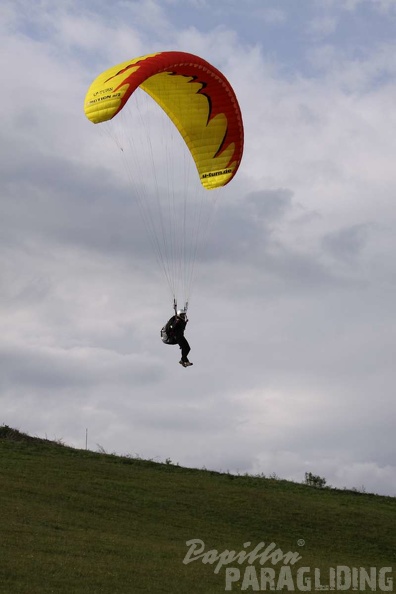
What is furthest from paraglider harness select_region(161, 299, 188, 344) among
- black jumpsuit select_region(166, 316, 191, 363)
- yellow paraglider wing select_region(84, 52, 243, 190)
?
yellow paraglider wing select_region(84, 52, 243, 190)

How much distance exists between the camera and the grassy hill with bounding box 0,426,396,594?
868 inches

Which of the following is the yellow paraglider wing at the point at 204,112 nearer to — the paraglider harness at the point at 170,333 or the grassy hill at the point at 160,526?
the paraglider harness at the point at 170,333

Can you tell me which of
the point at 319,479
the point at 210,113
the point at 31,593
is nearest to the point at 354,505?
the point at 319,479

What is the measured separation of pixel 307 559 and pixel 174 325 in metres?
6.79

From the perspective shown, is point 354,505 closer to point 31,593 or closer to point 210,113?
point 210,113

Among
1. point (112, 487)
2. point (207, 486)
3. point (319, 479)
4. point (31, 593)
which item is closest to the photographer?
point (31, 593)

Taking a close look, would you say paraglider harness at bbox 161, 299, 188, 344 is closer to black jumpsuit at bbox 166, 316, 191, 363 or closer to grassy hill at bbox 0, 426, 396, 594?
black jumpsuit at bbox 166, 316, 191, 363

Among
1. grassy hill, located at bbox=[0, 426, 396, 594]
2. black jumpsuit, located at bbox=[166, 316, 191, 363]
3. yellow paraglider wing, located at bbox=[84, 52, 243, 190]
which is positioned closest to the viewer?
grassy hill, located at bbox=[0, 426, 396, 594]

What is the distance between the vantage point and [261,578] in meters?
23.6

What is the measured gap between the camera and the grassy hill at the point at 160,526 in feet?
72.3

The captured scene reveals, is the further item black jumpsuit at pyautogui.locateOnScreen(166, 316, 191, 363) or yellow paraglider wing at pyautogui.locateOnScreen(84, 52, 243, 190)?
yellow paraglider wing at pyautogui.locateOnScreen(84, 52, 243, 190)

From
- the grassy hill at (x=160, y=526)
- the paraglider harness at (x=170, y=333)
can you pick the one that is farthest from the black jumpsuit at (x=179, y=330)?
the grassy hill at (x=160, y=526)

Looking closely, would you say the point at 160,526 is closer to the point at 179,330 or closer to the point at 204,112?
the point at 179,330

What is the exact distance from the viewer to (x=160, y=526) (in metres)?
27.8
